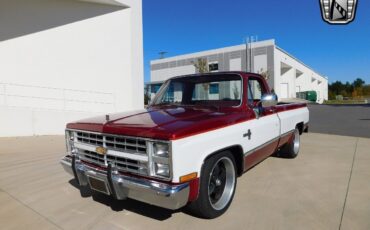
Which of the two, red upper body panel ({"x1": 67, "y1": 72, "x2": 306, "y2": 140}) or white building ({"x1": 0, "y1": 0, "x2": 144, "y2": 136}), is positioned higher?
white building ({"x1": 0, "y1": 0, "x2": 144, "y2": 136})

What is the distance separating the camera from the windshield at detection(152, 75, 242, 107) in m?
4.83

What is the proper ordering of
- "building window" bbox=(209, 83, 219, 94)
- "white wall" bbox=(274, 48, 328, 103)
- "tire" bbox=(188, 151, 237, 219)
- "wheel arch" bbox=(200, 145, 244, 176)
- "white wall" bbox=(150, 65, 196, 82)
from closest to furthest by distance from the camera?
"tire" bbox=(188, 151, 237, 219) < "wheel arch" bbox=(200, 145, 244, 176) < "building window" bbox=(209, 83, 219, 94) < "white wall" bbox=(274, 48, 328, 103) < "white wall" bbox=(150, 65, 196, 82)

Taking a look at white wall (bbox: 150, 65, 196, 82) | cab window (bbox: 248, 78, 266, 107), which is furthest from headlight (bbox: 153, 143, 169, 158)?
white wall (bbox: 150, 65, 196, 82)

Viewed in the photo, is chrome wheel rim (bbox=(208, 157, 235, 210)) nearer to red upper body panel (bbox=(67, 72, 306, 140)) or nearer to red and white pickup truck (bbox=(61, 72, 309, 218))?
red and white pickup truck (bbox=(61, 72, 309, 218))

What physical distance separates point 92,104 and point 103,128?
37.0ft

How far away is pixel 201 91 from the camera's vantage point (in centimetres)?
521

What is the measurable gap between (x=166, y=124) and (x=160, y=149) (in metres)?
0.31

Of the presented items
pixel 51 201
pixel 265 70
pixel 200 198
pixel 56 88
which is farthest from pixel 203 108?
pixel 265 70

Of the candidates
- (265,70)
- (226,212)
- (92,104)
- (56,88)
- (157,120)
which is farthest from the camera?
(265,70)

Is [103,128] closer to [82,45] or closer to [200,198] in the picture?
[200,198]

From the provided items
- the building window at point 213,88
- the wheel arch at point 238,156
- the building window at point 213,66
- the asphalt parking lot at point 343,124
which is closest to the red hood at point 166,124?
the wheel arch at point 238,156

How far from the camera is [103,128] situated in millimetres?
3535

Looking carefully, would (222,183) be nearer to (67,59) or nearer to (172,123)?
(172,123)

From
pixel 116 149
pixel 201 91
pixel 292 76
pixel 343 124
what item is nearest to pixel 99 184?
pixel 116 149
